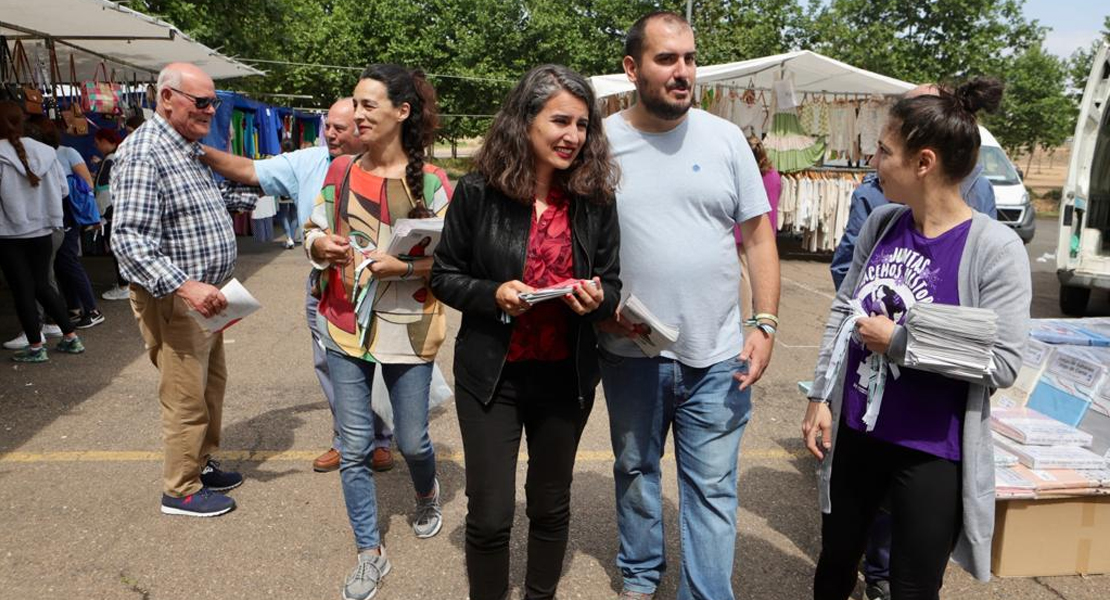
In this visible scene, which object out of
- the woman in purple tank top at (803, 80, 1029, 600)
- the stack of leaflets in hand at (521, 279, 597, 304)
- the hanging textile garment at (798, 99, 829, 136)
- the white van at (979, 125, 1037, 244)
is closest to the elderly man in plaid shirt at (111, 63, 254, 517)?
the stack of leaflets in hand at (521, 279, 597, 304)

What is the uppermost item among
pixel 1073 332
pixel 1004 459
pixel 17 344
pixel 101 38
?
pixel 101 38

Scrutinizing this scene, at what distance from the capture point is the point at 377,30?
3403cm

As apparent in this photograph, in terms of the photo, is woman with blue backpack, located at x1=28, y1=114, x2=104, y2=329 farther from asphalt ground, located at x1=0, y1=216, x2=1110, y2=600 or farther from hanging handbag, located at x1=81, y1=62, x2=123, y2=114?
hanging handbag, located at x1=81, y1=62, x2=123, y2=114

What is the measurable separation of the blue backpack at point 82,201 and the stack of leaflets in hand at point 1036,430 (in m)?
7.73

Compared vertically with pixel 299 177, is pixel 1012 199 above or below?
below

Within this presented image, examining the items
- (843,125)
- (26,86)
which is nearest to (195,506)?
(26,86)

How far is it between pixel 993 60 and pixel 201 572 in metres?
34.2

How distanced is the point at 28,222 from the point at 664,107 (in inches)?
219

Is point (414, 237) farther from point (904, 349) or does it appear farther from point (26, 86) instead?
point (26, 86)

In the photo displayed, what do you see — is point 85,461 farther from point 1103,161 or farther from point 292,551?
point 1103,161

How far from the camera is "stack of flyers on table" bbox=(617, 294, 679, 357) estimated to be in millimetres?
2314

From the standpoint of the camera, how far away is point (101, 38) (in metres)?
8.18

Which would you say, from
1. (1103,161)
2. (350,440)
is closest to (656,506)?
(350,440)

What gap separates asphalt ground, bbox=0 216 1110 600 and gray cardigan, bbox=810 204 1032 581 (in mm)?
1057
